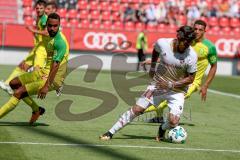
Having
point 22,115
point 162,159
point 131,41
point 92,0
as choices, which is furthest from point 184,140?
point 92,0

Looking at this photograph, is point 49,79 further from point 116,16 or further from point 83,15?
point 116,16

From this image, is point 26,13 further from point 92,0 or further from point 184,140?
point 184,140

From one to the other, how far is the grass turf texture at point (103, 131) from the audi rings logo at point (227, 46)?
17.8 m

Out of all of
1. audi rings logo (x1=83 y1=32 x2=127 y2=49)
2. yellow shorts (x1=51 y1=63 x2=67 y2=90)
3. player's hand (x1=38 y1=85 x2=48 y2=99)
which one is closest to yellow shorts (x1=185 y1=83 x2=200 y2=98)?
yellow shorts (x1=51 y1=63 x2=67 y2=90)

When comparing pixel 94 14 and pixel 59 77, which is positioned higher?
pixel 59 77

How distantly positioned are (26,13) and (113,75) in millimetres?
9362

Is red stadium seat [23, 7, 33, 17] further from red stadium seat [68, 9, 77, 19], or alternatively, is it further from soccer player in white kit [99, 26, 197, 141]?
soccer player in white kit [99, 26, 197, 141]

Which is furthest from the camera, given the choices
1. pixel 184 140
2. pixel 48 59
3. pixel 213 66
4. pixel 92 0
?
pixel 92 0

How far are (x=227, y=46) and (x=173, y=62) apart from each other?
24.9 metres

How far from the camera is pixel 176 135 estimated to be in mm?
11445

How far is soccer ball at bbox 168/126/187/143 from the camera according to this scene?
1142 cm

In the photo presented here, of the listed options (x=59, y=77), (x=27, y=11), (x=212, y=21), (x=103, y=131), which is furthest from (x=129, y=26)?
(x=103, y=131)

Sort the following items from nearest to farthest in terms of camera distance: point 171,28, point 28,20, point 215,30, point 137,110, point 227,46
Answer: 1. point 137,110
2. point 28,20
3. point 227,46
4. point 171,28
5. point 215,30

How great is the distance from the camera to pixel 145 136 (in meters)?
12.1
